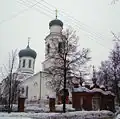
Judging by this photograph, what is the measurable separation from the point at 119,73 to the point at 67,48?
34.8ft

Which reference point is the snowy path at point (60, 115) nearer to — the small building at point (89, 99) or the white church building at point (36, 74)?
the small building at point (89, 99)

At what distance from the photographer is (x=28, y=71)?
1880 inches

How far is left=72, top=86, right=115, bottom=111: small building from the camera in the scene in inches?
1144

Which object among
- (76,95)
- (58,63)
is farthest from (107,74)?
(58,63)

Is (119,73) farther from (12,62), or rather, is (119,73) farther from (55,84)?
(12,62)

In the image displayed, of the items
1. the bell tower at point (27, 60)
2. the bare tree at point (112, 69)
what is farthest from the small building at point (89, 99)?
the bell tower at point (27, 60)

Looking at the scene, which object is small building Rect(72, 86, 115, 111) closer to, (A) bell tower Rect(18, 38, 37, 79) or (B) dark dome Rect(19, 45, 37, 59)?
(A) bell tower Rect(18, 38, 37, 79)

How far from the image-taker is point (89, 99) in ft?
97.0

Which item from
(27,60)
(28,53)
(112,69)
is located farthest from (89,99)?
(28,53)

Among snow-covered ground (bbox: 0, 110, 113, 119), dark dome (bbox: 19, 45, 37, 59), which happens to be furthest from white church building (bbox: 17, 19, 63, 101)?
snow-covered ground (bbox: 0, 110, 113, 119)

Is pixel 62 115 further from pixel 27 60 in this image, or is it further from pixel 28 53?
pixel 28 53

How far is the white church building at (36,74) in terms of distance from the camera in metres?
36.2

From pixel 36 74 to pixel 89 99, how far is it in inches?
531

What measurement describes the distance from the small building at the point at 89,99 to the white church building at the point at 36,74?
230 inches
